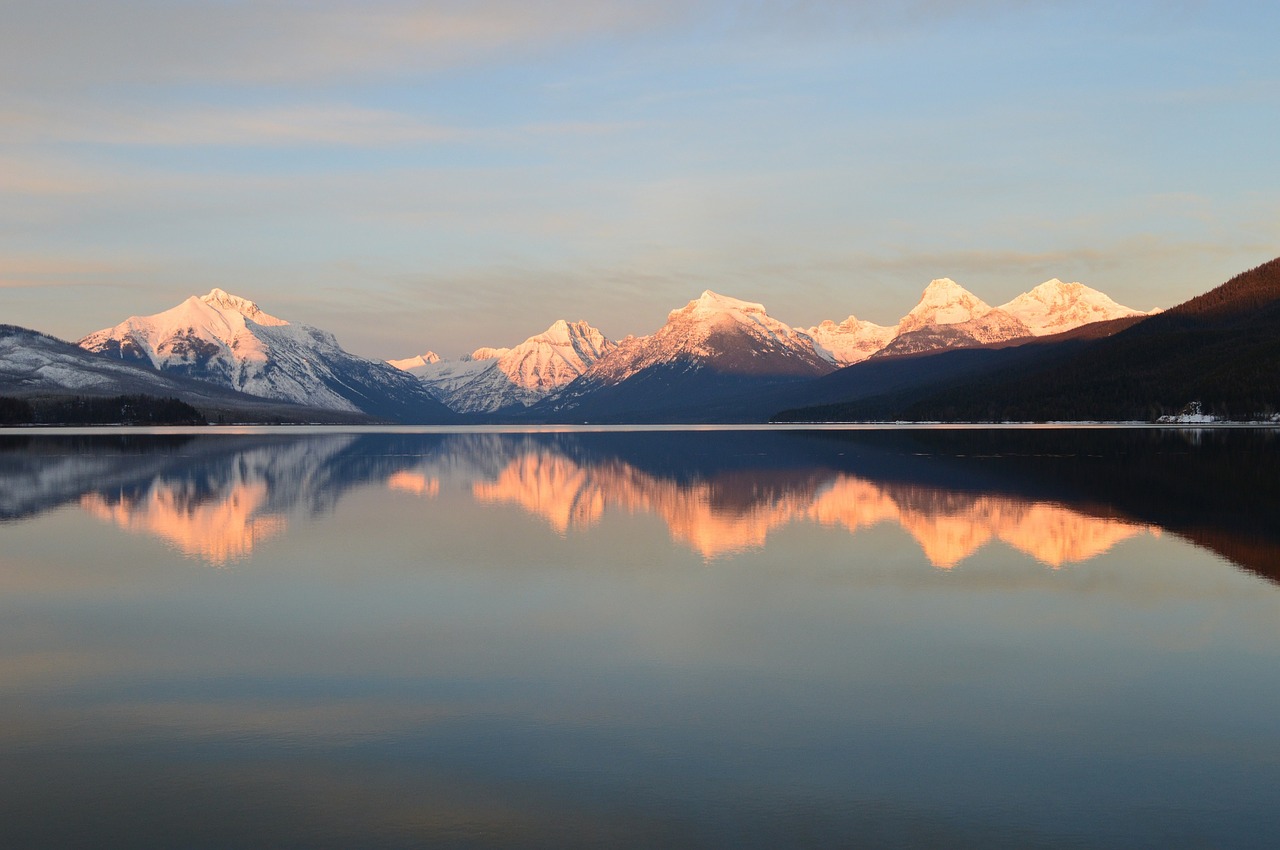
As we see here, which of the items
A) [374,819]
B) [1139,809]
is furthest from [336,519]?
[1139,809]

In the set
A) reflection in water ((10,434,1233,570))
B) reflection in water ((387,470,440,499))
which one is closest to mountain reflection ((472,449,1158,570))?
reflection in water ((10,434,1233,570))

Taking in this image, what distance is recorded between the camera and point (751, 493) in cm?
6091

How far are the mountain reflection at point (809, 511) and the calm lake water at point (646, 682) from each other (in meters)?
0.44

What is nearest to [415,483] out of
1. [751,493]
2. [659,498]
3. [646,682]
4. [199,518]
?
[659,498]

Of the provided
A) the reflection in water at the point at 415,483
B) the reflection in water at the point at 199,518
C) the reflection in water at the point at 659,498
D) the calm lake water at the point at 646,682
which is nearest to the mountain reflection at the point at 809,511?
the reflection in water at the point at 659,498

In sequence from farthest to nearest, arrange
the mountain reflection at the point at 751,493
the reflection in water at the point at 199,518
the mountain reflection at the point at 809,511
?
the mountain reflection at the point at 751,493 → the reflection in water at the point at 199,518 → the mountain reflection at the point at 809,511

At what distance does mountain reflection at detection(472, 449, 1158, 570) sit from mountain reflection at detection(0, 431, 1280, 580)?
0.45ft

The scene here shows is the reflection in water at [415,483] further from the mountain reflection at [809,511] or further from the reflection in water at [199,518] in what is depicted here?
the reflection in water at [199,518]

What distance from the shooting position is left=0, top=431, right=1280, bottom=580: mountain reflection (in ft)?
136

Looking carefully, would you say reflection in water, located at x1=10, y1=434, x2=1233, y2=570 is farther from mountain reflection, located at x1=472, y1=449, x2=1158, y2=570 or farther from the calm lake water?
the calm lake water

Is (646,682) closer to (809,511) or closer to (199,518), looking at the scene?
(809,511)

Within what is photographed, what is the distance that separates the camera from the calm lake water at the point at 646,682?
558 inches

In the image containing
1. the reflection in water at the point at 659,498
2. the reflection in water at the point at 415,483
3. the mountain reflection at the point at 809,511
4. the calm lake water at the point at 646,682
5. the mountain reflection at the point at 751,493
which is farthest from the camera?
the reflection in water at the point at 415,483

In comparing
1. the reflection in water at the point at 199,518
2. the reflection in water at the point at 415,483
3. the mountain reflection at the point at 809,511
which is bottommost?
the reflection in water at the point at 415,483
